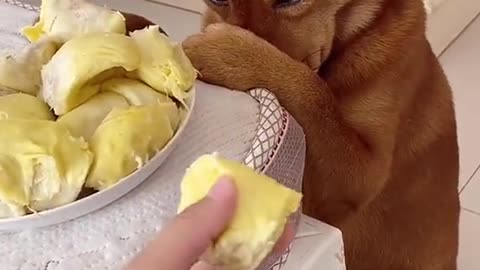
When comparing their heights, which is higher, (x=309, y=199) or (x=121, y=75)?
(x=121, y=75)

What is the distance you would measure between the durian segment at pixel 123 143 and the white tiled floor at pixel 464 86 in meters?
1.02

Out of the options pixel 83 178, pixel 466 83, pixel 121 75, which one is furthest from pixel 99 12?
pixel 466 83

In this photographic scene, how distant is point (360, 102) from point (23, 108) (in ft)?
1.60

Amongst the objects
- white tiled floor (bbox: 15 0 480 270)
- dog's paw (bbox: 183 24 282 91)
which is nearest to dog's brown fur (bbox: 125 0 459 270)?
dog's paw (bbox: 183 24 282 91)

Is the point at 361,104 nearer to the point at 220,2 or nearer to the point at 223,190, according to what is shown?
the point at 220,2

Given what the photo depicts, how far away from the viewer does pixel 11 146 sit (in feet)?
1.97

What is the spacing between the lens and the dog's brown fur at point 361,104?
86 centimetres

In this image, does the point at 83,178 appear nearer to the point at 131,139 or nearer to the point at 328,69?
the point at 131,139

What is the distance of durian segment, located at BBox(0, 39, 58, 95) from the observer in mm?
690

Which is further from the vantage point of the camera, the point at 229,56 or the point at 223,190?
the point at 229,56

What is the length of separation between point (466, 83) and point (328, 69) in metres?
1.02

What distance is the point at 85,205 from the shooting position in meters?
0.62

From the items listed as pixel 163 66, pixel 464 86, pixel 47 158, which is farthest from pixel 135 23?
pixel 464 86

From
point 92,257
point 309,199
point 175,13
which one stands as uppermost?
point 92,257
